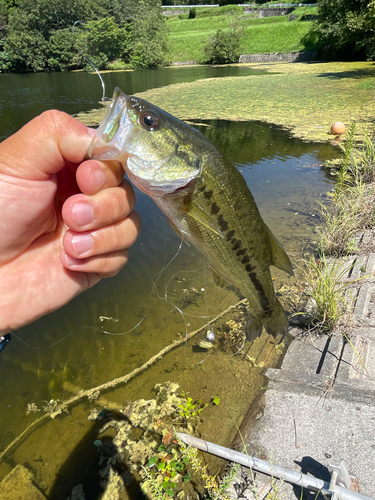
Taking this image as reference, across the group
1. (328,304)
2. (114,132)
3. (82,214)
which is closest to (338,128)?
(328,304)

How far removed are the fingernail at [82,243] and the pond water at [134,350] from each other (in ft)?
8.09

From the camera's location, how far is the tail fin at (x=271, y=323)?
98.9 inches

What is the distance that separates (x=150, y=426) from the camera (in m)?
3.30

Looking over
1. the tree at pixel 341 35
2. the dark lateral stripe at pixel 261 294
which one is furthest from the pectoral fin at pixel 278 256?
the tree at pixel 341 35

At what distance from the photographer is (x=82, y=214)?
1.91 m

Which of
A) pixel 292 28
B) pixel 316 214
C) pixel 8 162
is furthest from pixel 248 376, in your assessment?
pixel 292 28

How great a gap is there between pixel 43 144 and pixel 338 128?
14.0 metres

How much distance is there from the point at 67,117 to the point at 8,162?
46cm

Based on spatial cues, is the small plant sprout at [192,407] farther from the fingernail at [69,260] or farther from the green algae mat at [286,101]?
the green algae mat at [286,101]

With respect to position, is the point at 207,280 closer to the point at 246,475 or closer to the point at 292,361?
the point at 292,361

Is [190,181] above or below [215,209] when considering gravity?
above

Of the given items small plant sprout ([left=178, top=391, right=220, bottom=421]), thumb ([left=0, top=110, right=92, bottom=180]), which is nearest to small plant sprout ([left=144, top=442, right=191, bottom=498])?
small plant sprout ([left=178, top=391, right=220, bottom=421])

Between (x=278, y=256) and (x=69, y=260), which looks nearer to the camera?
(x=69, y=260)

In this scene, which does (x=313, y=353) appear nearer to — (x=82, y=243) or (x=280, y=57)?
(x=82, y=243)
